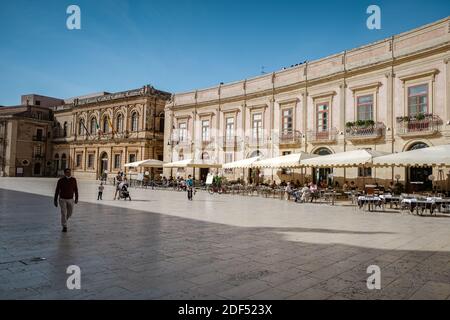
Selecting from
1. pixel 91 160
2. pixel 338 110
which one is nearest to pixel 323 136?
pixel 338 110

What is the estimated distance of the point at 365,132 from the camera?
20016 mm

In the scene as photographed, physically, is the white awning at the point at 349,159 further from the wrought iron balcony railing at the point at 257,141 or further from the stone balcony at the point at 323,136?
the wrought iron balcony railing at the point at 257,141

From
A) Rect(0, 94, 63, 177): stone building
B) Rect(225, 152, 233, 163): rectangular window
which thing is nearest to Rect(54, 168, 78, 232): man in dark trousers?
Rect(225, 152, 233, 163): rectangular window

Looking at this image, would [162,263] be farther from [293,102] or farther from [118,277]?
[293,102]

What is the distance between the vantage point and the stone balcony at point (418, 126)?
1709cm

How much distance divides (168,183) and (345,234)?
2060cm

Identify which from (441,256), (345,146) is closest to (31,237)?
(441,256)

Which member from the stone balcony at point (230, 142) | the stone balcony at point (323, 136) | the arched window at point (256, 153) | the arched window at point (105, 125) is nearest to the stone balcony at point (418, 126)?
the stone balcony at point (323, 136)

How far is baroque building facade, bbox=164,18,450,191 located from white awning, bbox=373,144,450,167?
533 centimetres

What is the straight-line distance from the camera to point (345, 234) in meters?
7.92

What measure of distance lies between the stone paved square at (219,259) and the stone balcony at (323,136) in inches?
508

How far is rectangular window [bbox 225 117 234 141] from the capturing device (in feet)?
92.5

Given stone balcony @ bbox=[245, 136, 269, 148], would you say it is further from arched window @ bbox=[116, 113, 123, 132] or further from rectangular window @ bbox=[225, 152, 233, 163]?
arched window @ bbox=[116, 113, 123, 132]

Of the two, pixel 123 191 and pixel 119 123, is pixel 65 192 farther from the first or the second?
pixel 119 123
